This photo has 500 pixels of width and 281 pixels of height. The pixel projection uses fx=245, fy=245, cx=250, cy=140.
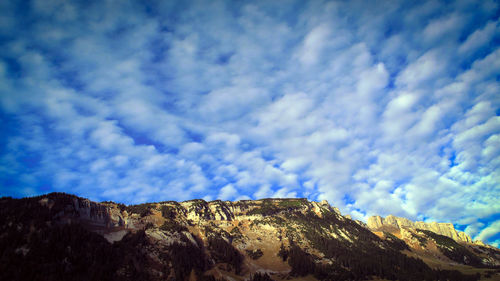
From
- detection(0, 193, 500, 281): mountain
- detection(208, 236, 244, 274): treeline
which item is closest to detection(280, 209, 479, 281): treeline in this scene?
detection(0, 193, 500, 281): mountain

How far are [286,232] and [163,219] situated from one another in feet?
310

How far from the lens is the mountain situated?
89.5 metres

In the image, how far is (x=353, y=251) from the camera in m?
182

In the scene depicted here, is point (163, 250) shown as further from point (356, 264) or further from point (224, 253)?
point (356, 264)

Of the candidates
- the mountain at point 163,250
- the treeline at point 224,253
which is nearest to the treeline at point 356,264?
the mountain at point 163,250

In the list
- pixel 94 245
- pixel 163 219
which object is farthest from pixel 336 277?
pixel 94 245

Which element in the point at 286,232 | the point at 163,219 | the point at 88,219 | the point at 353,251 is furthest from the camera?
the point at 286,232

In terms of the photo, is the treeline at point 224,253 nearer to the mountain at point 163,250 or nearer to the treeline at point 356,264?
the mountain at point 163,250

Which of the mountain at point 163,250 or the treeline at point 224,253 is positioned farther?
the treeline at point 224,253

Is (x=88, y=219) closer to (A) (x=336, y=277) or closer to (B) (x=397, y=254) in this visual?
→ (A) (x=336, y=277)

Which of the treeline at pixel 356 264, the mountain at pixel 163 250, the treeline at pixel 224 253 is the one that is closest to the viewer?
the mountain at pixel 163 250

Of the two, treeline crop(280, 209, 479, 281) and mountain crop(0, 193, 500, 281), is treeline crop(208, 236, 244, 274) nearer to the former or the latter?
mountain crop(0, 193, 500, 281)

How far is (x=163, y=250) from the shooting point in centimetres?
13300

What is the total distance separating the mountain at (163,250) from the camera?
89500 millimetres
